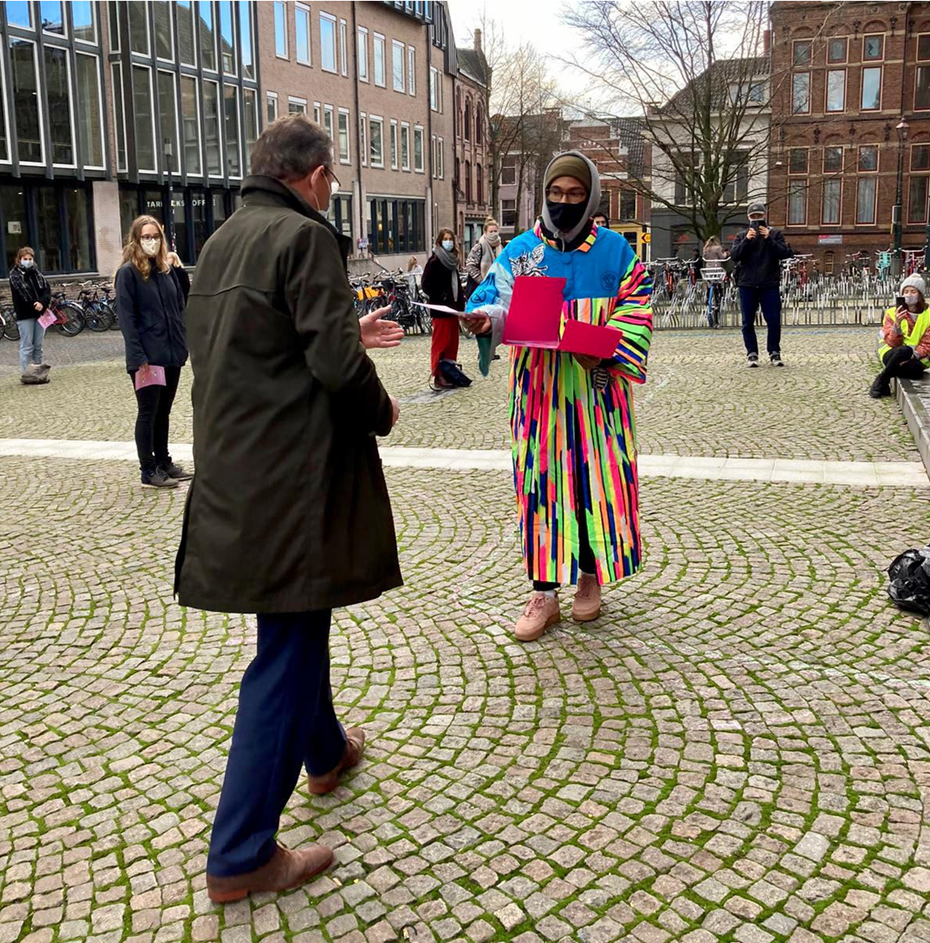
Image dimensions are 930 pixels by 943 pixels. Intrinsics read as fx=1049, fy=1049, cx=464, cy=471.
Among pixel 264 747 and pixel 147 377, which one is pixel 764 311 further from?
pixel 264 747

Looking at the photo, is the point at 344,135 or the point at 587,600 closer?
the point at 587,600

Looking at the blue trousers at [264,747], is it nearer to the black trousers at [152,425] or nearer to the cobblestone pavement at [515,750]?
the cobblestone pavement at [515,750]

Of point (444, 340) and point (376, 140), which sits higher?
point (376, 140)

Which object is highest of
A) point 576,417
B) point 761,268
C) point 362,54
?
point 362,54

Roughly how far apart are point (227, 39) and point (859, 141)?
1383 inches

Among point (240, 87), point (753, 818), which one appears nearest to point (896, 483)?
point (753, 818)

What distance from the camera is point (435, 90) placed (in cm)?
5534

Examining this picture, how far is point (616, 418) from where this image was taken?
4.55 meters

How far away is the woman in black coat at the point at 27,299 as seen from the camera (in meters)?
14.6

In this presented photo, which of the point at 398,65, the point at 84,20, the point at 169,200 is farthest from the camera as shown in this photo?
the point at 398,65

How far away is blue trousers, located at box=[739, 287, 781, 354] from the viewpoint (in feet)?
42.2

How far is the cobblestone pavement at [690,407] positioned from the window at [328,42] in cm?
3079

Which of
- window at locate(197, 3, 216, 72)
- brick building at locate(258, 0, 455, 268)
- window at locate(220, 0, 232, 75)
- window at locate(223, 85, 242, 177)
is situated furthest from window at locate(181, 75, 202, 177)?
brick building at locate(258, 0, 455, 268)

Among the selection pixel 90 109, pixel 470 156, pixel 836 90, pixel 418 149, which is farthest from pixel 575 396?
pixel 470 156
